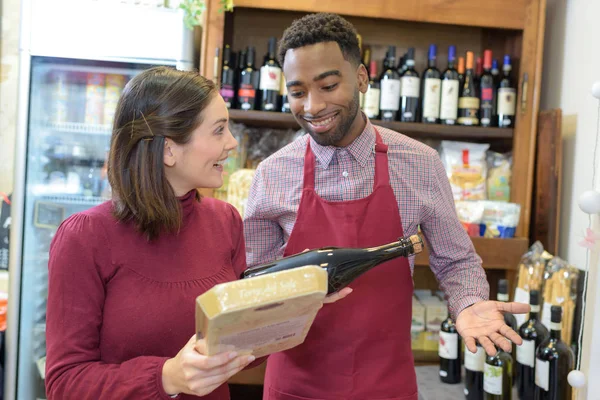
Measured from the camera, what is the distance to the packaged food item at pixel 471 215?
2.55m

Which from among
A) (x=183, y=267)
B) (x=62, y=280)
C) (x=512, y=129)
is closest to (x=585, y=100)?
(x=512, y=129)

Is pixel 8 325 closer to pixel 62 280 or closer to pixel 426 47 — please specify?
pixel 62 280

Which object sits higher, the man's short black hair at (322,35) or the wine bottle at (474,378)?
the man's short black hair at (322,35)

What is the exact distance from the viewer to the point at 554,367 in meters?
1.96

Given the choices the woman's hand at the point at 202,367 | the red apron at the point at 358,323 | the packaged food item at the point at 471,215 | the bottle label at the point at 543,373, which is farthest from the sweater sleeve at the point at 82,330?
the packaged food item at the point at 471,215

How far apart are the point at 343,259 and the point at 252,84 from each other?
148cm

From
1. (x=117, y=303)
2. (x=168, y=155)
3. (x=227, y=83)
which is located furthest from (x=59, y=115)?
(x=117, y=303)

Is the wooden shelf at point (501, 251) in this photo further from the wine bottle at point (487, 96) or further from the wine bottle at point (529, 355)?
the wine bottle at point (487, 96)

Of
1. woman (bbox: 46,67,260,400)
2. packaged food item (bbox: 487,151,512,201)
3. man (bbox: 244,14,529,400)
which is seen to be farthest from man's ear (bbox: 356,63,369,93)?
packaged food item (bbox: 487,151,512,201)

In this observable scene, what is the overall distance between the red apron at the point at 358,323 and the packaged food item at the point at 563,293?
89 cm

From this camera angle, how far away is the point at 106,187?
286cm

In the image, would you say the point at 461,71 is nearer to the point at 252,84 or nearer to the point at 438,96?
the point at 438,96

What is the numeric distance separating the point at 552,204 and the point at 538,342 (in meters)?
0.67

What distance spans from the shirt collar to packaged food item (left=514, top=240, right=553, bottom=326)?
1112mm
